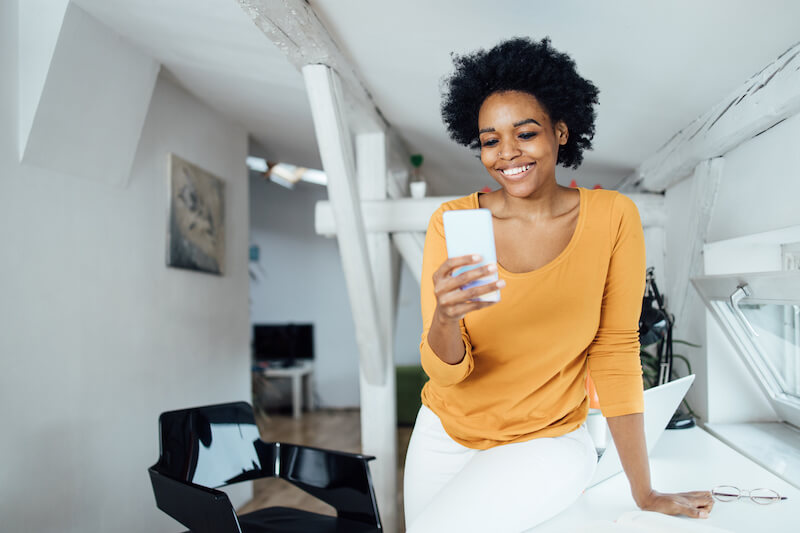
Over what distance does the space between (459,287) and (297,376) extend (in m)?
5.71

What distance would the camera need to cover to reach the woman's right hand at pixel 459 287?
34.8 inches

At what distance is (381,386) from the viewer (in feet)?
9.17

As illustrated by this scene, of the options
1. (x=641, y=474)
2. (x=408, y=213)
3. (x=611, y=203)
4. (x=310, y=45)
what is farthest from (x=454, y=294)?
(x=408, y=213)

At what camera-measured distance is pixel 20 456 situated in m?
2.04

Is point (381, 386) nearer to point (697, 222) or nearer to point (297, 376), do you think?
point (697, 222)

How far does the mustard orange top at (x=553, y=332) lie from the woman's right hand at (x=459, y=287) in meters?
0.19

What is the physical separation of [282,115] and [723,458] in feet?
8.86

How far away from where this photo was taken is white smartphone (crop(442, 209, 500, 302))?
0.89 m

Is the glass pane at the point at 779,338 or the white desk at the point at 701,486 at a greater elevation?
the glass pane at the point at 779,338

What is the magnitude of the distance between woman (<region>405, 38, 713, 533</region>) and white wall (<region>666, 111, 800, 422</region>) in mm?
912

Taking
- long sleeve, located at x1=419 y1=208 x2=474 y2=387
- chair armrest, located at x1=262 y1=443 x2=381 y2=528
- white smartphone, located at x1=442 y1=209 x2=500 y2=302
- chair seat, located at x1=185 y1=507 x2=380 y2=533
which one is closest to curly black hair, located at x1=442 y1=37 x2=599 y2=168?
long sleeve, located at x1=419 y1=208 x2=474 y2=387

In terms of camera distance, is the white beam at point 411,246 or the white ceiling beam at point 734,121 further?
the white beam at point 411,246

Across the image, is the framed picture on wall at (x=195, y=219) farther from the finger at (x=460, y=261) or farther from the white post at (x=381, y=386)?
the finger at (x=460, y=261)

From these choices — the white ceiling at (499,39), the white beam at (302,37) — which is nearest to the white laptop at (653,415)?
the white ceiling at (499,39)
